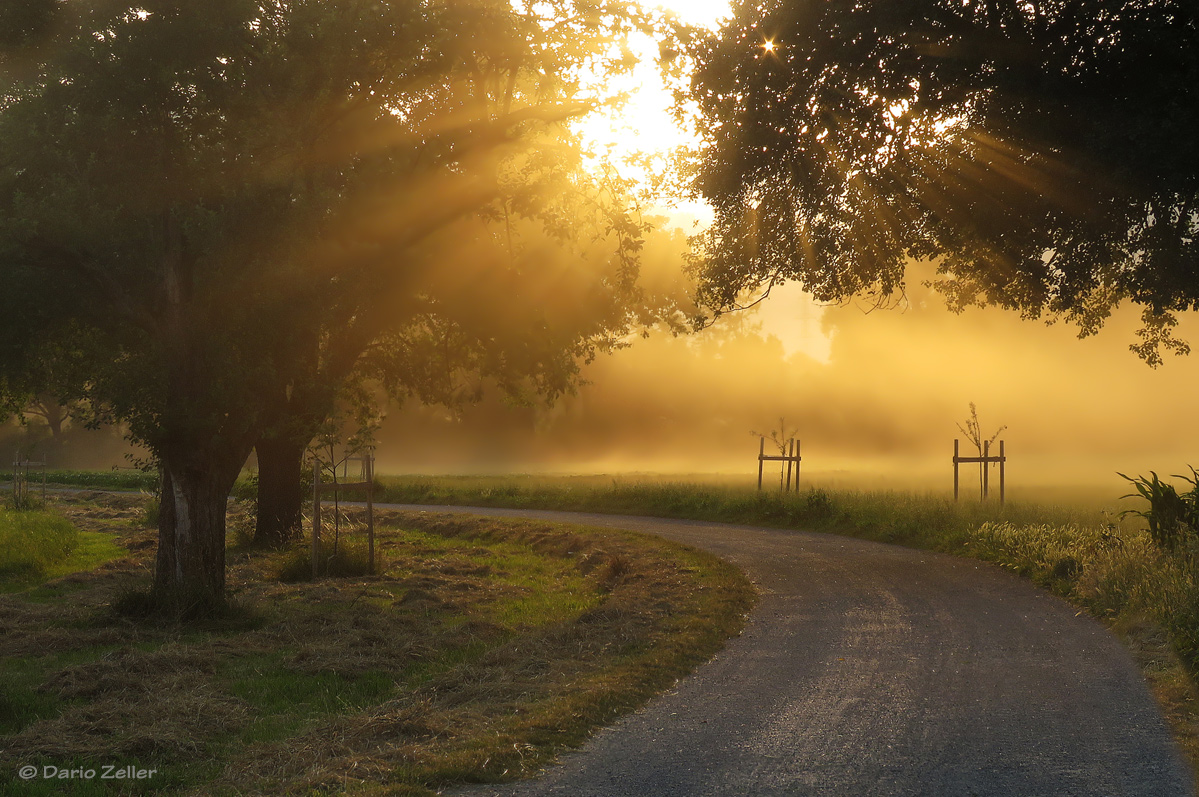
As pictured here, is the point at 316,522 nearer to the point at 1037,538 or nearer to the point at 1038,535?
the point at 1037,538

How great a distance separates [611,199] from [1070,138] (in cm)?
804

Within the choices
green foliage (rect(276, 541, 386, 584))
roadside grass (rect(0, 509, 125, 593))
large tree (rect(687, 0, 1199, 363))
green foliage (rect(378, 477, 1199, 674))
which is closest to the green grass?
green foliage (rect(378, 477, 1199, 674))

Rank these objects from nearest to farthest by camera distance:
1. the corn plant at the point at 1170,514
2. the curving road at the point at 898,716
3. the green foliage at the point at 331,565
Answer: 1. the curving road at the point at 898,716
2. the corn plant at the point at 1170,514
3. the green foliage at the point at 331,565

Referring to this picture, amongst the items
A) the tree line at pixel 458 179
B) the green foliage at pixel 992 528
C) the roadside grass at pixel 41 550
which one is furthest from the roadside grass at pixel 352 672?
the green foliage at pixel 992 528

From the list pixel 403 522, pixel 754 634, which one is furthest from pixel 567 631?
pixel 403 522

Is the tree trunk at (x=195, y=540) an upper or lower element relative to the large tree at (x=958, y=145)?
lower

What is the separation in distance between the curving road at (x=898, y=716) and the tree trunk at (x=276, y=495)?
44.0ft

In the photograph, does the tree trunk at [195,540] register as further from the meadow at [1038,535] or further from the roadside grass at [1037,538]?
the roadside grass at [1037,538]

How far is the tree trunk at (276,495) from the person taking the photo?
2183 cm

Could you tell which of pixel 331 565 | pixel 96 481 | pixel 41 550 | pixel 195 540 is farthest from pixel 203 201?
pixel 96 481

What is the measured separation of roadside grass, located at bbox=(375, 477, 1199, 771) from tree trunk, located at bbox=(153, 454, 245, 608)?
471 inches

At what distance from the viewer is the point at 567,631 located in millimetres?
11109

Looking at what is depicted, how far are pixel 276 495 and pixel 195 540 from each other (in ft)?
29.6

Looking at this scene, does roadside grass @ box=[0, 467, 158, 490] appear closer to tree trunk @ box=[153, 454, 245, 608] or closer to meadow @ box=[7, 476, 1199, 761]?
meadow @ box=[7, 476, 1199, 761]
